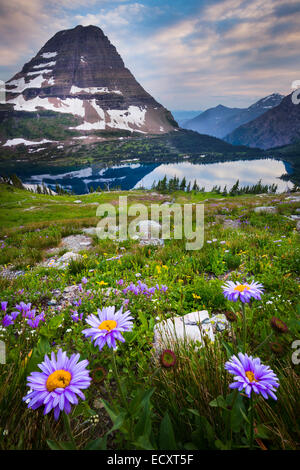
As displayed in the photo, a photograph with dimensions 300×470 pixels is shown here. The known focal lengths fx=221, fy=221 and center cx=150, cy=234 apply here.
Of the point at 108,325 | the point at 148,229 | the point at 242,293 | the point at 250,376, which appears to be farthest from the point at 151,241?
the point at 250,376

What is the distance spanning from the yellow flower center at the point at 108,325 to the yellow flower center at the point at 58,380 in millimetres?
347

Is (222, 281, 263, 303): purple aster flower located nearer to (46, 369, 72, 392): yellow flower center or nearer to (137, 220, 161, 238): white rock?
(46, 369, 72, 392): yellow flower center

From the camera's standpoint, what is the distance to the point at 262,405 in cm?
168

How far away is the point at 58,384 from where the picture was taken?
1.24 metres

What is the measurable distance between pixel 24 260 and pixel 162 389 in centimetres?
807

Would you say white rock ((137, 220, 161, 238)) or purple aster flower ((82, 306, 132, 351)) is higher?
purple aster flower ((82, 306, 132, 351))

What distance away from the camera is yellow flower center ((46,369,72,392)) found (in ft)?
4.06

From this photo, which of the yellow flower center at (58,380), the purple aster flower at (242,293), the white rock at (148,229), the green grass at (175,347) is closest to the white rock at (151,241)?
the white rock at (148,229)

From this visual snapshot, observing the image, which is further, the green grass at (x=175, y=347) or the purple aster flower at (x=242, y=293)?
the purple aster flower at (x=242, y=293)

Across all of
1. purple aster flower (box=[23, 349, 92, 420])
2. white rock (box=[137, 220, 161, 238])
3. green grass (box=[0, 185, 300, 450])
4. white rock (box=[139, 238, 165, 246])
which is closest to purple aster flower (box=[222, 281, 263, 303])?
green grass (box=[0, 185, 300, 450])

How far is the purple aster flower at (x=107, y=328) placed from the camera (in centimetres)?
149

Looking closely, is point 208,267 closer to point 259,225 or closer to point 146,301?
point 146,301

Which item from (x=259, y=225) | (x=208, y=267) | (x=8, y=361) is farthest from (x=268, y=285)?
(x=259, y=225)

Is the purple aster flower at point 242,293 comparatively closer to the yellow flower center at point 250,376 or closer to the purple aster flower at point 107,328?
the yellow flower center at point 250,376
